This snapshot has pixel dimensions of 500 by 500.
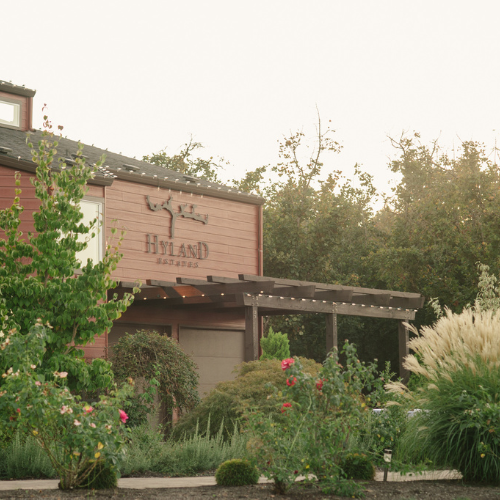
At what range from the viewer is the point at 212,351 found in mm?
15742

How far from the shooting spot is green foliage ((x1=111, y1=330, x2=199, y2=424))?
10.9 metres

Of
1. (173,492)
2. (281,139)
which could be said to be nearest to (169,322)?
(173,492)

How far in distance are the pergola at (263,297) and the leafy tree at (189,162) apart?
14.4m

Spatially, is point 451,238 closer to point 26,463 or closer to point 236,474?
point 236,474

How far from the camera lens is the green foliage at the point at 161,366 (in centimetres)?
1087

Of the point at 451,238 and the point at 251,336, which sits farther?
the point at 451,238

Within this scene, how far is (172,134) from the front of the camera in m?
29.7

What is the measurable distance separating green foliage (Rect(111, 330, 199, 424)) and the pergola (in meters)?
1.58

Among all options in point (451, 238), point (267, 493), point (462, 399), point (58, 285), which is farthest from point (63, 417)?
point (451, 238)

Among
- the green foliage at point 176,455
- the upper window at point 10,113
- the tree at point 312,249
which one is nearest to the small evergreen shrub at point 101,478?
the green foliage at point 176,455

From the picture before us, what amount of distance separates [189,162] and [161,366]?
19794 millimetres

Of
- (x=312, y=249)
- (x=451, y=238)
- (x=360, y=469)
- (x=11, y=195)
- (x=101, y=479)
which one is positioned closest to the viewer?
(x=101, y=479)

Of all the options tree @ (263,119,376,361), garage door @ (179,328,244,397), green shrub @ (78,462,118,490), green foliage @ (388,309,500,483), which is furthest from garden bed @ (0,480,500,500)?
tree @ (263,119,376,361)

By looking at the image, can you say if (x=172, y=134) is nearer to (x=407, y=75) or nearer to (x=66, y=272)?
(x=407, y=75)
